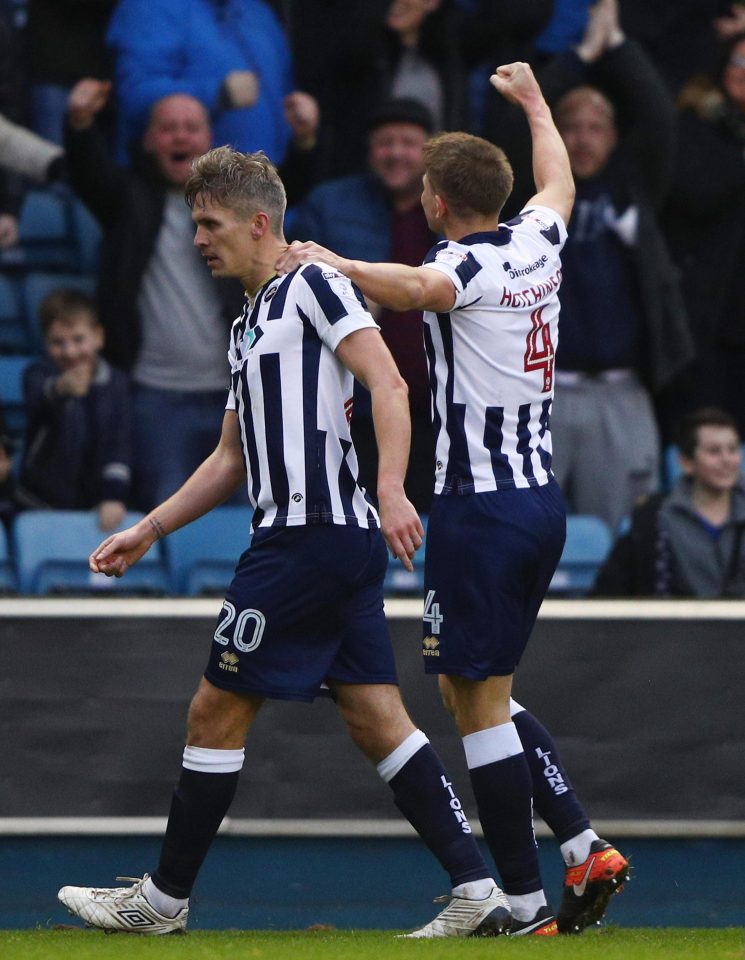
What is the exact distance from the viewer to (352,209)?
23.6ft

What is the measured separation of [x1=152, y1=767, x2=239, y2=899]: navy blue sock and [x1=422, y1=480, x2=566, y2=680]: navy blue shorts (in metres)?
0.60

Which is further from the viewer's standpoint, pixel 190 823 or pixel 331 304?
pixel 190 823

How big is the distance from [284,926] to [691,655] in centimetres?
Result: 150

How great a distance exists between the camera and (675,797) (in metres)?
5.03

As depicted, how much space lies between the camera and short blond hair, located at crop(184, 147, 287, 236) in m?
3.95

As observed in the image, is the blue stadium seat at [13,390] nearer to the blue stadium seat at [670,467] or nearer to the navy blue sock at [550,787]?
the blue stadium seat at [670,467]

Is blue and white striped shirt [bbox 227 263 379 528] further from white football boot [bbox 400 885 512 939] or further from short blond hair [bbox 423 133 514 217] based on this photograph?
white football boot [bbox 400 885 512 939]

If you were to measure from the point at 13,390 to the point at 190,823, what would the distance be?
4035 millimetres

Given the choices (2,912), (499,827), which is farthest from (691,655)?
(2,912)

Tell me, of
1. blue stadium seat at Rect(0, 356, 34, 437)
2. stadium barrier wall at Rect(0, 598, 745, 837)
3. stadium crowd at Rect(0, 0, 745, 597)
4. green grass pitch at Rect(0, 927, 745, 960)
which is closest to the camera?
green grass pitch at Rect(0, 927, 745, 960)

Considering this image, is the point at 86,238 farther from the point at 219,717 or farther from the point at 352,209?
the point at 219,717

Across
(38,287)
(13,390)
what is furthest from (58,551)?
(38,287)

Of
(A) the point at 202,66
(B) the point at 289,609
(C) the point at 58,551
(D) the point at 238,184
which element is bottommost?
(C) the point at 58,551

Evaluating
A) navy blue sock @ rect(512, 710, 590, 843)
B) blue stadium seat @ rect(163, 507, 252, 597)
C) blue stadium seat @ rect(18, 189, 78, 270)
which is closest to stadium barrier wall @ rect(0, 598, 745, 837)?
navy blue sock @ rect(512, 710, 590, 843)
